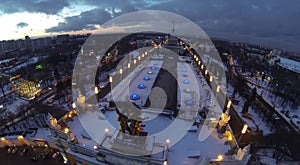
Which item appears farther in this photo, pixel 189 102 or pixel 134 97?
pixel 134 97

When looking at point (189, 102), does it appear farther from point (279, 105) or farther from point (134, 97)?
point (279, 105)

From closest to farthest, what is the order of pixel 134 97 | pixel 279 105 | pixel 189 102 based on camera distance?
pixel 189 102 < pixel 134 97 < pixel 279 105

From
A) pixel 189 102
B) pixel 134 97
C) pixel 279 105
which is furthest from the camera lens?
pixel 279 105

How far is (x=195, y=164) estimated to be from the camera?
9789 mm

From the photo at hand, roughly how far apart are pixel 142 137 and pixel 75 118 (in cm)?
719

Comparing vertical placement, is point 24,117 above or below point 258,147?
above

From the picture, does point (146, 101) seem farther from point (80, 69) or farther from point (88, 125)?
point (80, 69)

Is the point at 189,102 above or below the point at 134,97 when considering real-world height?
below

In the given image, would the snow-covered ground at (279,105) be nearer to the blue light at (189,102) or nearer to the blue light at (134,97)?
the blue light at (189,102)

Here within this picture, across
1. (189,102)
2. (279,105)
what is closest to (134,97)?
(189,102)

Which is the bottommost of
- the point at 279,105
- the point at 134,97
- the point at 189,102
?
the point at 279,105

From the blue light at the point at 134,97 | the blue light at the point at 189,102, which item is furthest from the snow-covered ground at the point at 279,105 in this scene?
the blue light at the point at 134,97

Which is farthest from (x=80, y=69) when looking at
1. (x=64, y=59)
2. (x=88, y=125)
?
(x=88, y=125)

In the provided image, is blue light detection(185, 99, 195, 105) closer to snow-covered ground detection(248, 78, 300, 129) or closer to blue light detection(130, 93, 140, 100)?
blue light detection(130, 93, 140, 100)
